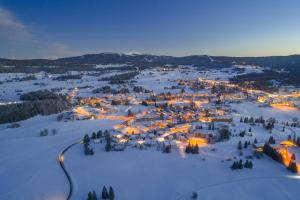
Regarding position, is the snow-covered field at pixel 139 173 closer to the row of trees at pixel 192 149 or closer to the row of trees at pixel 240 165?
the row of trees at pixel 240 165

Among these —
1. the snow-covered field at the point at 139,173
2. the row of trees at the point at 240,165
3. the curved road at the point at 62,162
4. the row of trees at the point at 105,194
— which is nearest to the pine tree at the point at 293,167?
the snow-covered field at the point at 139,173

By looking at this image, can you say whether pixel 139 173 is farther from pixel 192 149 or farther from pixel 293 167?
pixel 293 167

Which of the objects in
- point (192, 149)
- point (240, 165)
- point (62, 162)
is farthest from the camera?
point (192, 149)

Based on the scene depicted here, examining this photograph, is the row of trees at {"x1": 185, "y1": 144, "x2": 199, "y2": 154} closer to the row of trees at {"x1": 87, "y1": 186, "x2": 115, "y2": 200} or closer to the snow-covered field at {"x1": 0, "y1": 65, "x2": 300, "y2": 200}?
the snow-covered field at {"x1": 0, "y1": 65, "x2": 300, "y2": 200}

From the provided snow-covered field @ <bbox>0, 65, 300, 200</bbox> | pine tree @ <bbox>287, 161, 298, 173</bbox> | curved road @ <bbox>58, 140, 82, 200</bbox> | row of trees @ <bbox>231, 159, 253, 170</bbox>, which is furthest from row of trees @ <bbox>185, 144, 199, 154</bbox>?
curved road @ <bbox>58, 140, 82, 200</bbox>

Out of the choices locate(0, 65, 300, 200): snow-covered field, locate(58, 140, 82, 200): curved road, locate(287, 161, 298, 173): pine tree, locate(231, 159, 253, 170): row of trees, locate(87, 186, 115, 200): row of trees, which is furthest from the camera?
locate(231, 159, 253, 170): row of trees

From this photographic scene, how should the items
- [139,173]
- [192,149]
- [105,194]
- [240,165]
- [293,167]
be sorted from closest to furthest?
[105,194]
[293,167]
[139,173]
[240,165]
[192,149]

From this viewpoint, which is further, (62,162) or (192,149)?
(192,149)

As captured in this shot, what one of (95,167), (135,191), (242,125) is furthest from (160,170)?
(242,125)

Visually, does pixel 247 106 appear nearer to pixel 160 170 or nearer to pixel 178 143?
pixel 178 143

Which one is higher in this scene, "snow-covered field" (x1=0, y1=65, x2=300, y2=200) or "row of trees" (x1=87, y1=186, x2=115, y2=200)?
"row of trees" (x1=87, y1=186, x2=115, y2=200)

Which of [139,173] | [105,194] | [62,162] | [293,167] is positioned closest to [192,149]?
[139,173]
